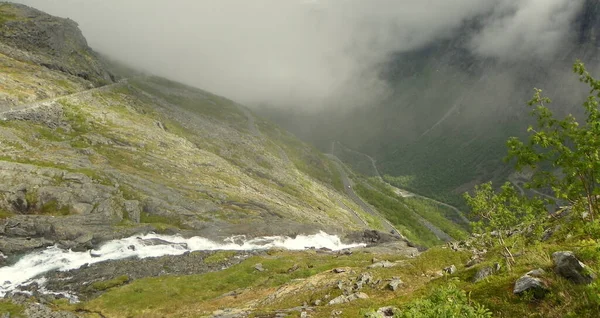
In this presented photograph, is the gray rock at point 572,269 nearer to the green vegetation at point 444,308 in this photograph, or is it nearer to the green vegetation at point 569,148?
the green vegetation at point 569,148

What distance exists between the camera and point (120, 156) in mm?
126812

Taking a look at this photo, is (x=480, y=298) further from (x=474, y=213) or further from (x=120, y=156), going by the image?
(x=120, y=156)

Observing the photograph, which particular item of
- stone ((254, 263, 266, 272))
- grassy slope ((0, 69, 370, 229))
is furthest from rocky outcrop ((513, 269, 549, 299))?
grassy slope ((0, 69, 370, 229))

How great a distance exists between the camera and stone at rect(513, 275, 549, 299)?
15312 millimetres

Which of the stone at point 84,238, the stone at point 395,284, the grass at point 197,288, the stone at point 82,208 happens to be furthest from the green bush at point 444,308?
the stone at point 82,208

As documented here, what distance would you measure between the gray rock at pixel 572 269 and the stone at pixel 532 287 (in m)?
1.01

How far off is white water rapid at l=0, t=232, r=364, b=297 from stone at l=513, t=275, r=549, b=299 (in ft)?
251

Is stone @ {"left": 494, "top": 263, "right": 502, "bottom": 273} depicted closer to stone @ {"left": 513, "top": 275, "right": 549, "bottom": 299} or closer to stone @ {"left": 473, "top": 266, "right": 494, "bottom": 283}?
stone @ {"left": 473, "top": 266, "right": 494, "bottom": 283}

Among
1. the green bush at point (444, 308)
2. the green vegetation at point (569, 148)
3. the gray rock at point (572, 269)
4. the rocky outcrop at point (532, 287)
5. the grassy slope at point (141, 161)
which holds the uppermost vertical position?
the green vegetation at point (569, 148)

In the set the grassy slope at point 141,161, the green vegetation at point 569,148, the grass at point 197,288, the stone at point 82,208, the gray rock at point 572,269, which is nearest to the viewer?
the gray rock at point 572,269

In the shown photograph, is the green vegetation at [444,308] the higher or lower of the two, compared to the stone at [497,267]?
higher

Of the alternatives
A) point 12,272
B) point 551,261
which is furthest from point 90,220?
point 551,261

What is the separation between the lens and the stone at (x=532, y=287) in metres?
15.3

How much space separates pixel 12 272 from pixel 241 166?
133 m
